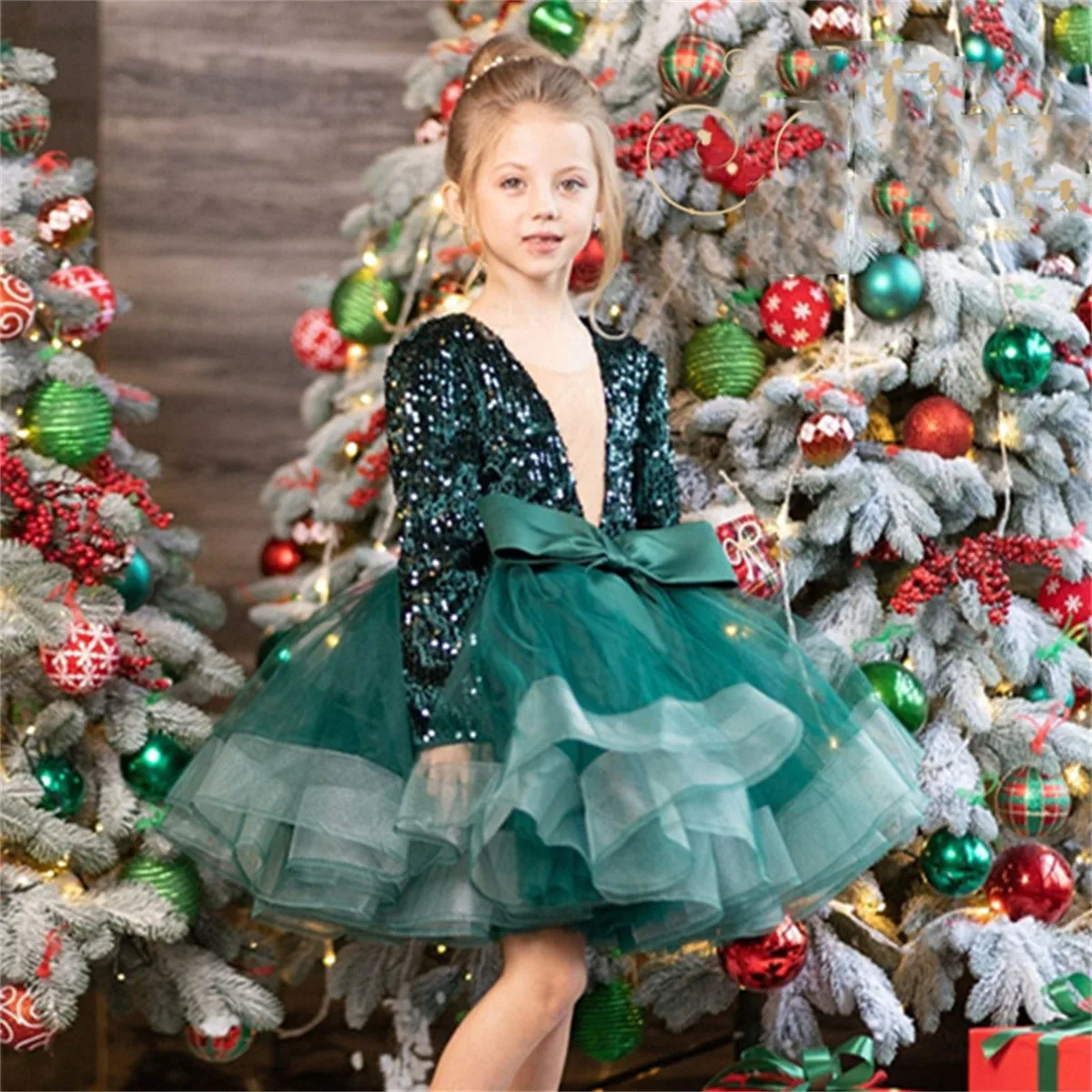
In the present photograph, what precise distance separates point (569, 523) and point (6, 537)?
865 millimetres

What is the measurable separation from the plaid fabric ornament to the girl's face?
1.00 m

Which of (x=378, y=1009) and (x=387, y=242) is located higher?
(x=387, y=242)

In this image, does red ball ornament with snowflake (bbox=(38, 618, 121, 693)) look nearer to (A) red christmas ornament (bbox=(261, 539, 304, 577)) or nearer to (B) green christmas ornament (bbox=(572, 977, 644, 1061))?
(A) red christmas ornament (bbox=(261, 539, 304, 577))

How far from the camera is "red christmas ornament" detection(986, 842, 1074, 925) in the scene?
276 centimetres

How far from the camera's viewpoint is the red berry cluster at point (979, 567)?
2.79 m

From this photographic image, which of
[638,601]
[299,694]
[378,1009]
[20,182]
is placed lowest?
[378,1009]

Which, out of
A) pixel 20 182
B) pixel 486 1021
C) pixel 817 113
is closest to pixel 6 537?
pixel 20 182

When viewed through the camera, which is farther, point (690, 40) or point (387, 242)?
point (387, 242)

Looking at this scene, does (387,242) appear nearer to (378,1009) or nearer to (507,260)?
(507,260)

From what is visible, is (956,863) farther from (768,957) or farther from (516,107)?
(516,107)

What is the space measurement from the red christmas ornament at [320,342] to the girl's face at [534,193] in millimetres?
932

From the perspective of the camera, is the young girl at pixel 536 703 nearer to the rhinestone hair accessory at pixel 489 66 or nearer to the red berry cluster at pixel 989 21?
the rhinestone hair accessory at pixel 489 66

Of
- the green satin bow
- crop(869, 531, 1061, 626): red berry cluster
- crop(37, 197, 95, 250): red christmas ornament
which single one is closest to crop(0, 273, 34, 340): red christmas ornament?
crop(37, 197, 95, 250): red christmas ornament

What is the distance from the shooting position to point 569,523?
2.24 m
